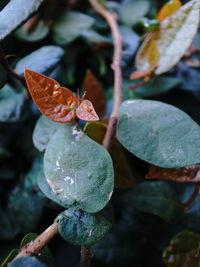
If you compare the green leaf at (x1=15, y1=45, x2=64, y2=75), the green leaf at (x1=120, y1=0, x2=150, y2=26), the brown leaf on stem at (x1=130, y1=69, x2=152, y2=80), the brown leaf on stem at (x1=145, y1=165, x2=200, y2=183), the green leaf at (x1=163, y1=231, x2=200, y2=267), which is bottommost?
the green leaf at (x1=163, y1=231, x2=200, y2=267)

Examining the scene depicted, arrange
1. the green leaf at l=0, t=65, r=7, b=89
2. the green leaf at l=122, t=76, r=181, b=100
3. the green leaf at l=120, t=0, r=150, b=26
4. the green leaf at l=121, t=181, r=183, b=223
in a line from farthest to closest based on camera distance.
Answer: the green leaf at l=120, t=0, r=150, b=26
the green leaf at l=122, t=76, r=181, b=100
the green leaf at l=121, t=181, r=183, b=223
the green leaf at l=0, t=65, r=7, b=89

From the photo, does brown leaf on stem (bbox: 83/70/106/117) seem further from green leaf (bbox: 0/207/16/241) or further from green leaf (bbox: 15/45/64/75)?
green leaf (bbox: 0/207/16/241)

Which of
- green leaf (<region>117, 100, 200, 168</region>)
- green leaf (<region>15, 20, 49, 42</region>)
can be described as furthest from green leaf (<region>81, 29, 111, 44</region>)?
green leaf (<region>117, 100, 200, 168</region>)

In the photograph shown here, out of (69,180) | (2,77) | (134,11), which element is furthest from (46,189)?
(134,11)

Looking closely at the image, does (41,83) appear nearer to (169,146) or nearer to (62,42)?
(169,146)

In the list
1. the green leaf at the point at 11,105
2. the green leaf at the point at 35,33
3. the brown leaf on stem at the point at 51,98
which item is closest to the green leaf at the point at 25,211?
the green leaf at the point at 11,105

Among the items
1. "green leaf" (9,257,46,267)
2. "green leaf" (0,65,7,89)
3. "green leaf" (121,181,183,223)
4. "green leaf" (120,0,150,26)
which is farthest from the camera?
"green leaf" (120,0,150,26)

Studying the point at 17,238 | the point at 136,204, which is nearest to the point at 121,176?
the point at 136,204
